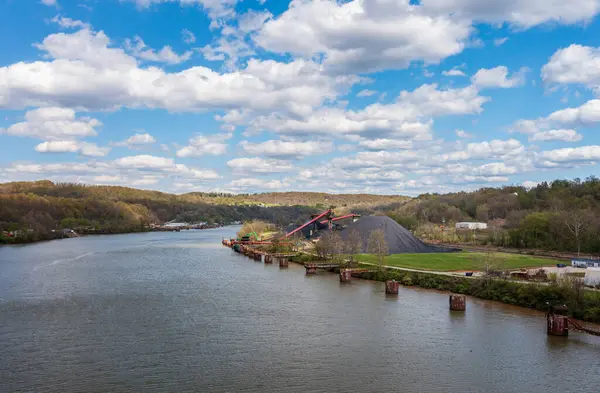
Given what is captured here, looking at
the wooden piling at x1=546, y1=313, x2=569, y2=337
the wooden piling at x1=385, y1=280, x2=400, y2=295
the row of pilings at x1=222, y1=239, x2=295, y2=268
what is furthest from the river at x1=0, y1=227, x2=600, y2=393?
the row of pilings at x1=222, y1=239, x2=295, y2=268

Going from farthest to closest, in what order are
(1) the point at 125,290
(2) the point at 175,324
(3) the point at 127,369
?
(1) the point at 125,290, (2) the point at 175,324, (3) the point at 127,369

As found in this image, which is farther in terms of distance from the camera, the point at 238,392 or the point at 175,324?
the point at 175,324

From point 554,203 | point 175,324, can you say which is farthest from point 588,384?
point 554,203

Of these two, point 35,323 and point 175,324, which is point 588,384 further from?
point 35,323

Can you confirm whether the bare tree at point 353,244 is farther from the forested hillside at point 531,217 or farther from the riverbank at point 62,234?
the riverbank at point 62,234

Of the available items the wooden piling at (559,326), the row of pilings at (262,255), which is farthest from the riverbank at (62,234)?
the wooden piling at (559,326)
